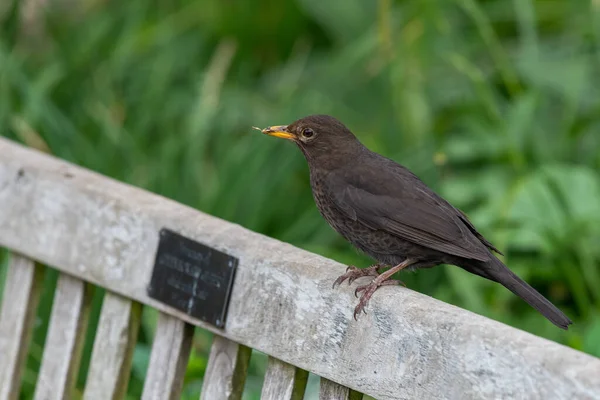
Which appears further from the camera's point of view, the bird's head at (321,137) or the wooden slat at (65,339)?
Result: the bird's head at (321,137)

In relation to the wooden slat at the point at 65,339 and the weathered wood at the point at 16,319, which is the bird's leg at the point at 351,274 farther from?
the weathered wood at the point at 16,319

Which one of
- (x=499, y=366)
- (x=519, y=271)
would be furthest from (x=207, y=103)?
(x=499, y=366)

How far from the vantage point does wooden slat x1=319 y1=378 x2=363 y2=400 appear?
1.98m

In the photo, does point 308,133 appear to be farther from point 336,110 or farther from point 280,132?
point 336,110

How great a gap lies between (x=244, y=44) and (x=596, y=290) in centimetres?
226

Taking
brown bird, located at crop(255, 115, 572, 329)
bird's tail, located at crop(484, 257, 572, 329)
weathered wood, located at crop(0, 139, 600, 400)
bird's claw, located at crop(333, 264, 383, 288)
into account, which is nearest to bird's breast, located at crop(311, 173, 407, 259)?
brown bird, located at crop(255, 115, 572, 329)

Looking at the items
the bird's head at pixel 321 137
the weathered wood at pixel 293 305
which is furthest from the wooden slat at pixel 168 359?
the bird's head at pixel 321 137

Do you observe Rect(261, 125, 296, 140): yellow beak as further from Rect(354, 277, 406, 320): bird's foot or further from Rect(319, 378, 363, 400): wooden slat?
Rect(319, 378, 363, 400): wooden slat

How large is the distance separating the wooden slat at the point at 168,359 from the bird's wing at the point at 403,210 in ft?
1.61

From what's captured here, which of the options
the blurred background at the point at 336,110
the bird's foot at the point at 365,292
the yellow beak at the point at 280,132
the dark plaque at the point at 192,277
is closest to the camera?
the bird's foot at the point at 365,292

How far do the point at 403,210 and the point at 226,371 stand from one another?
0.57m

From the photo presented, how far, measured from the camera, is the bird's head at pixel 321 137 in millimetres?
2625

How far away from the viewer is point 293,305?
6.73 ft

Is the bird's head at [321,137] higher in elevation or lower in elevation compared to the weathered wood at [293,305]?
higher
